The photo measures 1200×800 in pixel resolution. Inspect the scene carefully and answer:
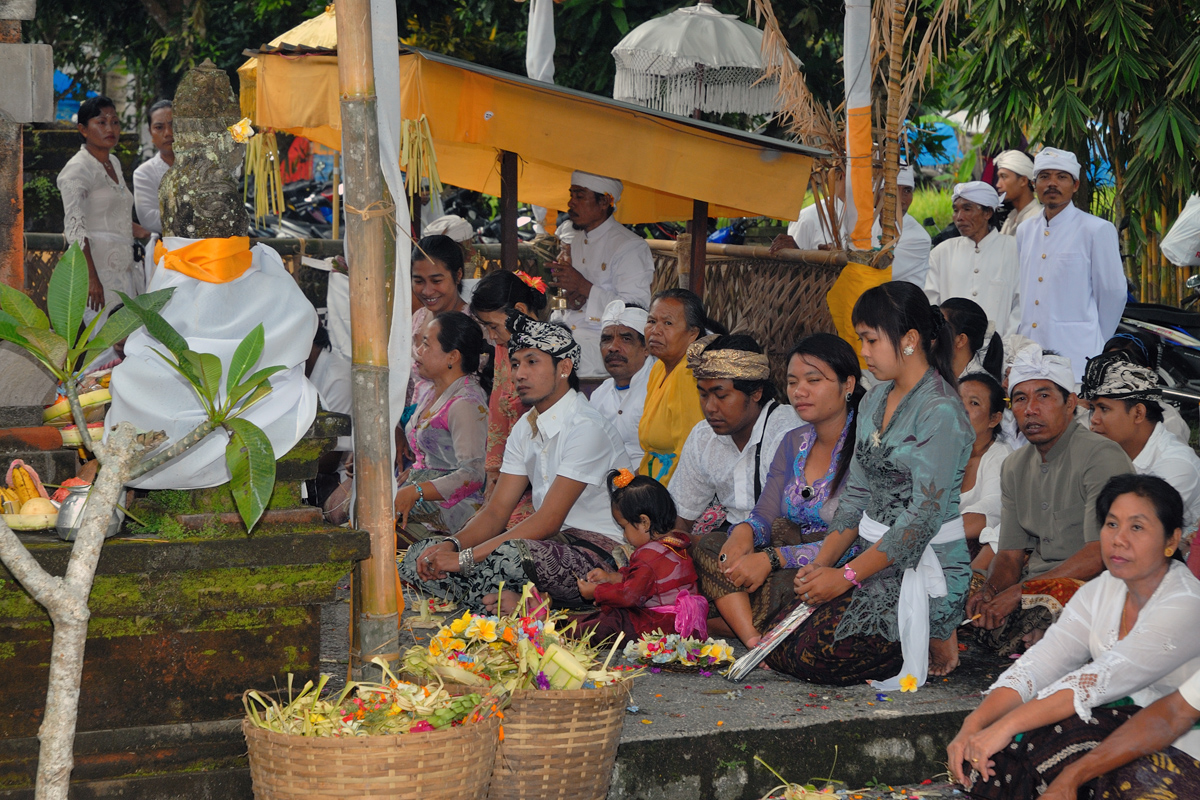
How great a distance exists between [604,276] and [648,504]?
117 inches

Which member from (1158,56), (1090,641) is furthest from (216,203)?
(1158,56)

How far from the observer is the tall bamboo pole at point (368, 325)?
3578 mm

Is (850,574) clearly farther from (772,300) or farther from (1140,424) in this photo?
(772,300)

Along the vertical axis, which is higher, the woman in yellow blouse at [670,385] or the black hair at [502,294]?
the black hair at [502,294]

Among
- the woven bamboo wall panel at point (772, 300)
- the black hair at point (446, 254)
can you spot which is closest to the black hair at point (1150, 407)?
the woven bamboo wall panel at point (772, 300)

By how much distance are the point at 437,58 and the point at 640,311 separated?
62.0 inches

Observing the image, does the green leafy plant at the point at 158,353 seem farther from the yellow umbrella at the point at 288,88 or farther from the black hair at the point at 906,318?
the yellow umbrella at the point at 288,88

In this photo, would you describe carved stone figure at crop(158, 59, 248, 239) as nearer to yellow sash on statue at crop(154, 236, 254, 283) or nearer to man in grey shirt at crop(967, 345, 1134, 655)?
yellow sash on statue at crop(154, 236, 254, 283)

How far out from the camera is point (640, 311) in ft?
20.6

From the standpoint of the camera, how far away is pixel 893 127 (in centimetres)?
609

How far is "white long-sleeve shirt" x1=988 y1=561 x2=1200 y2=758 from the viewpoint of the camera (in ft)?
11.5

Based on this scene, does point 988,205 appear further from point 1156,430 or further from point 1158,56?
point 1156,430

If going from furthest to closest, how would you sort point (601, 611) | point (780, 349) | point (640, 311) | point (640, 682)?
point (780, 349) → point (640, 311) → point (601, 611) → point (640, 682)

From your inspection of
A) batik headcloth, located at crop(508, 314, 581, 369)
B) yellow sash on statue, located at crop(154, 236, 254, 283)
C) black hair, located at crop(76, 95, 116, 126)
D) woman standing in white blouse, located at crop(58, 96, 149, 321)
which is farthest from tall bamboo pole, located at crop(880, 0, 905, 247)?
black hair, located at crop(76, 95, 116, 126)
